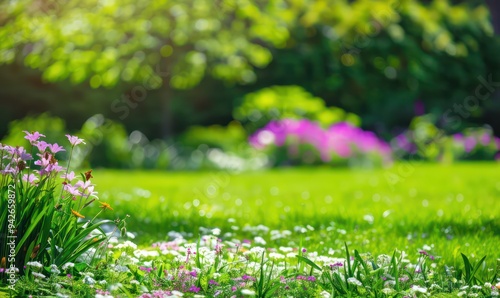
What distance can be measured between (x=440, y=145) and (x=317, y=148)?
3283 mm

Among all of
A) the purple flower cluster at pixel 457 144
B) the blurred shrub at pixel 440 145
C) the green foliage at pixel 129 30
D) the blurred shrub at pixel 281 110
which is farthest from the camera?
the blurred shrub at pixel 281 110

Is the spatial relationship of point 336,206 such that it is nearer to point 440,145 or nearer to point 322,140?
point 322,140

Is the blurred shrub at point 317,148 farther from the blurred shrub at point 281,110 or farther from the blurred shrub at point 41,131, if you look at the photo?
the blurred shrub at point 41,131

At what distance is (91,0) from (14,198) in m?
5.24

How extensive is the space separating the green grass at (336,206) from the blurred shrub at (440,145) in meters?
3.26

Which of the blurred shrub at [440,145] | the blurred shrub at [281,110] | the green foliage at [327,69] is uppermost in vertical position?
the green foliage at [327,69]

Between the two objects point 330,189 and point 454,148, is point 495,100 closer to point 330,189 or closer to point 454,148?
point 454,148

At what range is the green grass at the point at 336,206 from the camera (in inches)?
208

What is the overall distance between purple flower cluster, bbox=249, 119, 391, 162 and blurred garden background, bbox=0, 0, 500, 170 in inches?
1.2

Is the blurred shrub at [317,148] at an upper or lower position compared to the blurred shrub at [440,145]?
lower

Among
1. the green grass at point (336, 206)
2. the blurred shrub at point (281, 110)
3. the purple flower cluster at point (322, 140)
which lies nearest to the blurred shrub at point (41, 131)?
the green grass at point (336, 206)

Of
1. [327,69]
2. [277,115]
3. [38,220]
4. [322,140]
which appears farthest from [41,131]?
[38,220]

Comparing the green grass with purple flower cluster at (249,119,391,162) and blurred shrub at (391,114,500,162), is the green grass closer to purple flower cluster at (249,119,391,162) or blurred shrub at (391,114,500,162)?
purple flower cluster at (249,119,391,162)

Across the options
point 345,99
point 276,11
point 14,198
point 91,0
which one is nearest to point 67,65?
point 91,0
